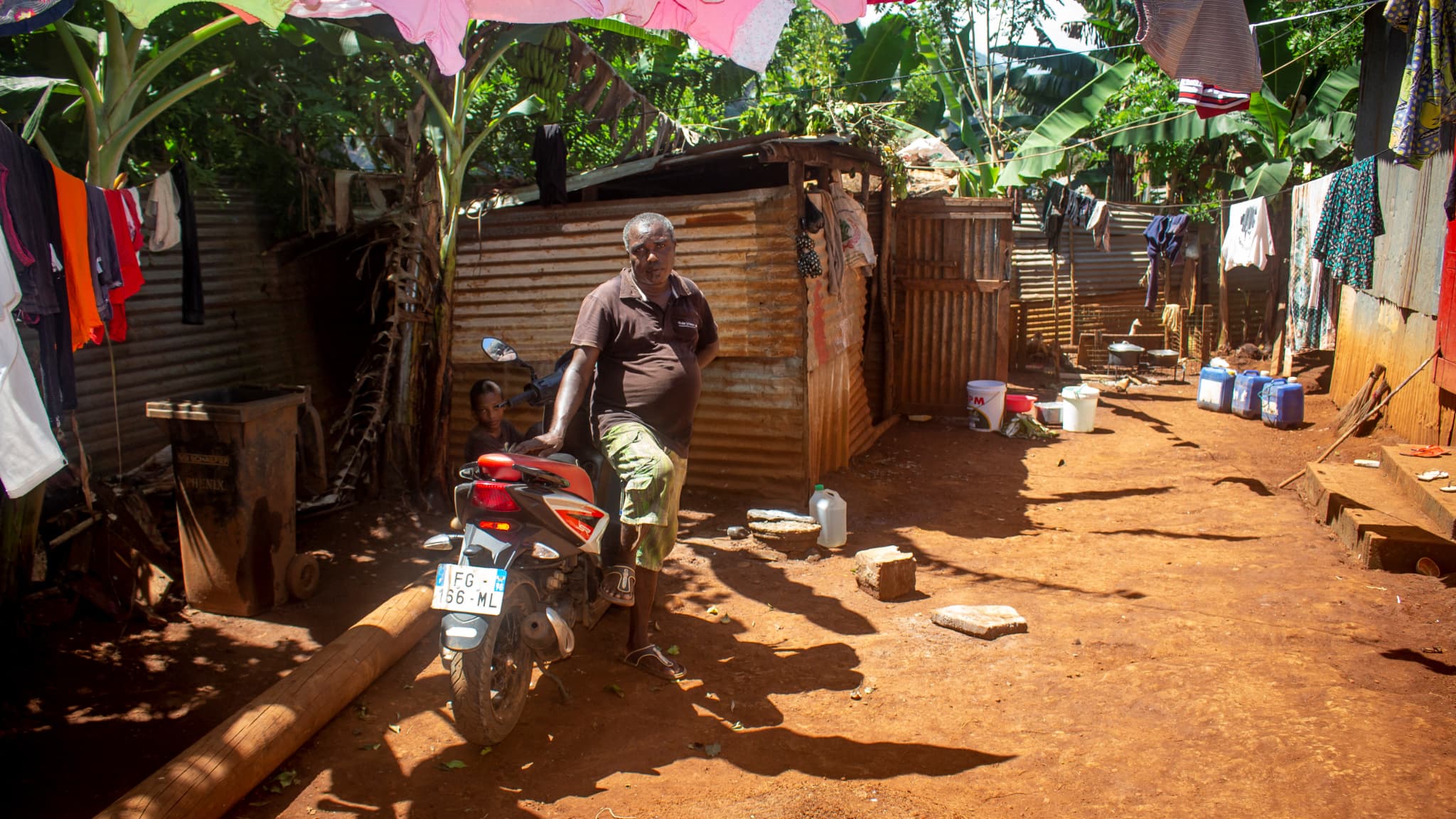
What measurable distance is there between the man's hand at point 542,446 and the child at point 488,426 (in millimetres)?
1834

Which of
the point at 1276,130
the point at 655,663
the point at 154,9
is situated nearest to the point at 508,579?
the point at 655,663

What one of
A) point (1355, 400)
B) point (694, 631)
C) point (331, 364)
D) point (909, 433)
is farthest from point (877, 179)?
point (694, 631)

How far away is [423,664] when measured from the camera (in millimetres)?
4340

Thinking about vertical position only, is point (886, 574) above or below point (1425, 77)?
below

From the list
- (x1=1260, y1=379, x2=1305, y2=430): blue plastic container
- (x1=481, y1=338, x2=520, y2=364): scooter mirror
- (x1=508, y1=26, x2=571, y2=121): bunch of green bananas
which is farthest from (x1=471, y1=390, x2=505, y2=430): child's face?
(x1=1260, y1=379, x2=1305, y2=430): blue plastic container

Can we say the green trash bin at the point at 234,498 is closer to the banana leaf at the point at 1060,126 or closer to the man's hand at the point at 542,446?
the man's hand at the point at 542,446

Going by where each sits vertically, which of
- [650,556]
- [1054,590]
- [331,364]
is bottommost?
[1054,590]

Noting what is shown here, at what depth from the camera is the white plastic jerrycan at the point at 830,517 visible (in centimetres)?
643

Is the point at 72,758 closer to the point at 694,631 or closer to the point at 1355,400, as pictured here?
the point at 694,631

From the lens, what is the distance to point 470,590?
3412 millimetres

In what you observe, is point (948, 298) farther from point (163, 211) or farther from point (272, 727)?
point (272, 727)

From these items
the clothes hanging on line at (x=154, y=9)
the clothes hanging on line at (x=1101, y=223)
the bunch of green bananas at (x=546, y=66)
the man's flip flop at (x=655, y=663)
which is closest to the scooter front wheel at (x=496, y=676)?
the man's flip flop at (x=655, y=663)

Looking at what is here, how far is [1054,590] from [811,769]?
2.73m

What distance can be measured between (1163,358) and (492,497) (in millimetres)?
14491
